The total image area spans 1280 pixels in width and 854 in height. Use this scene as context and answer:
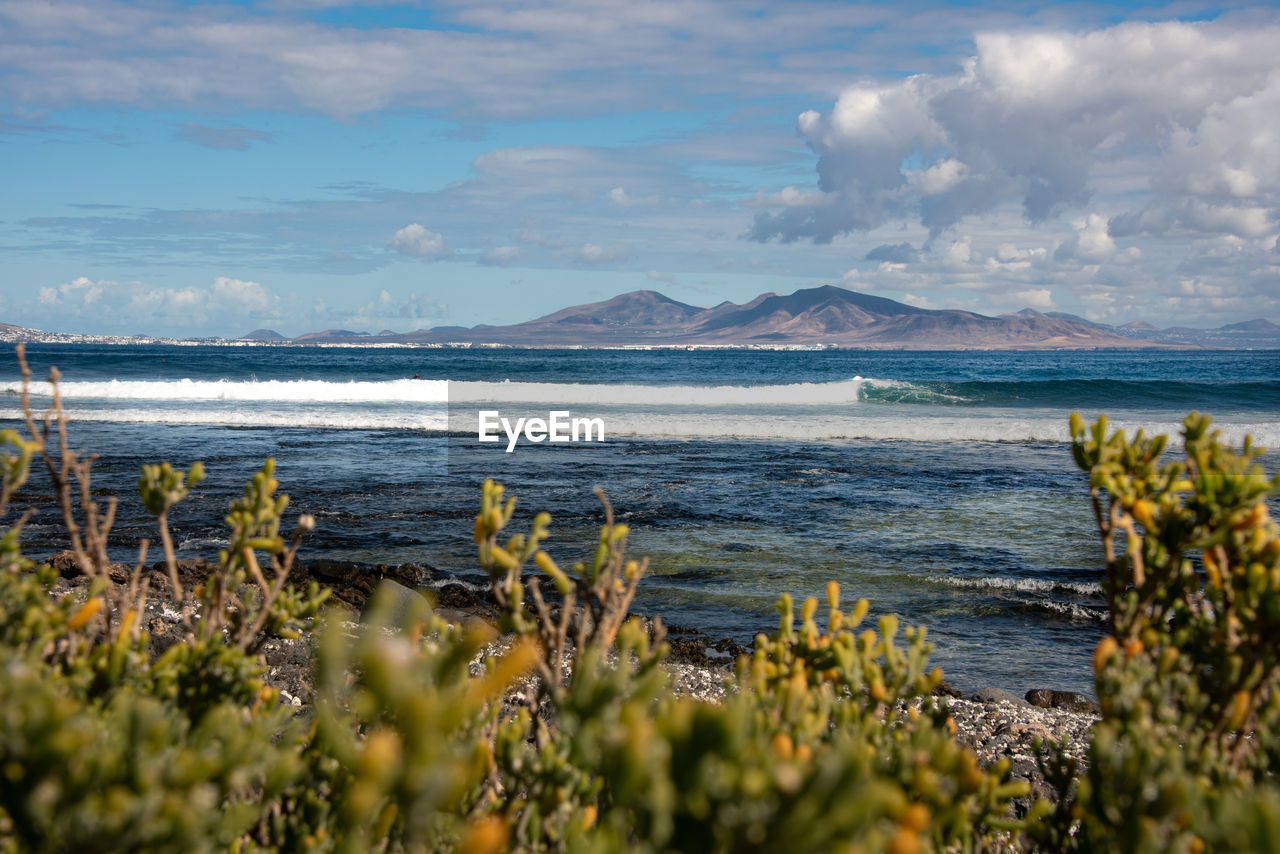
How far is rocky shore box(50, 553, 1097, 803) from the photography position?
14.3 feet

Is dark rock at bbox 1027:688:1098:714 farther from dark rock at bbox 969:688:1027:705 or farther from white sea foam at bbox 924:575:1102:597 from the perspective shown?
white sea foam at bbox 924:575:1102:597

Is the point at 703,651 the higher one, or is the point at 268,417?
the point at 268,417

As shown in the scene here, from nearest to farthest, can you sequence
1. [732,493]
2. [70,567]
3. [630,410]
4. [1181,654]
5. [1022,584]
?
[1181,654], [70,567], [1022,584], [732,493], [630,410]

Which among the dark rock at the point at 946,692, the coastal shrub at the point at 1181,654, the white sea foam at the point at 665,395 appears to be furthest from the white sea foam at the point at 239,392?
the coastal shrub at the point at 1181,654

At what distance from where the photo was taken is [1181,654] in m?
2.04

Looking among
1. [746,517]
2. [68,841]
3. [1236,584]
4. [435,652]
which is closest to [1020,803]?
[1236,584]

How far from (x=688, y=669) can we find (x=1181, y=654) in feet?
11.8

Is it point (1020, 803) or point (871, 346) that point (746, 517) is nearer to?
point (1020, 803)

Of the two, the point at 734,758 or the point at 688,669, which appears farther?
the point at 688,669

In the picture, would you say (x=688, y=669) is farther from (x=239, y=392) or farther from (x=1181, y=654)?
(x=239, y=392)

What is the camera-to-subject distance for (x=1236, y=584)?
191 cm

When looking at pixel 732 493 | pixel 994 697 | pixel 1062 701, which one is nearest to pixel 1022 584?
pixel 1062 701

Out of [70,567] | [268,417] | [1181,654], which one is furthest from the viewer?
[268,417]

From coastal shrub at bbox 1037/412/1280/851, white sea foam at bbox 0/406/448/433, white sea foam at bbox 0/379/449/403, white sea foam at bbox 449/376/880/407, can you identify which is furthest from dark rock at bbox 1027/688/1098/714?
white sea foam at bbox 0/379/449/403
